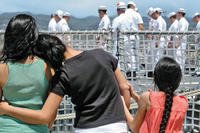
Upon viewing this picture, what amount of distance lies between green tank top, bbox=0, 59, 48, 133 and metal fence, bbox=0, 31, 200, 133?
4.22 metres

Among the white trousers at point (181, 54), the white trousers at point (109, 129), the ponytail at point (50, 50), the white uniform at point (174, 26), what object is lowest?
the white trousers at point (181, 54)

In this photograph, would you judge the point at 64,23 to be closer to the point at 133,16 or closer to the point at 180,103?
the point at 133,16

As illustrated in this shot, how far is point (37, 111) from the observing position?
9.51 ft

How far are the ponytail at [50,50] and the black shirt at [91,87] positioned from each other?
0.05 m

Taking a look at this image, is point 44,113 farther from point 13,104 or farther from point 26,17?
point 26,17

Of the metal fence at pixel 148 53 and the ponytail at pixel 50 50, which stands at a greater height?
the ponytail at pixel 50 50

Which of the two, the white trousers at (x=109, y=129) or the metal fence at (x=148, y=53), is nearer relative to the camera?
the white trousers at (x=109, y=129)

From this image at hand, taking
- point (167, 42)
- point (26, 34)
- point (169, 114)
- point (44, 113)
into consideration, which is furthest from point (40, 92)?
point (167, 42)

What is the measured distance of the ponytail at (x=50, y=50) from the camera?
2801mm

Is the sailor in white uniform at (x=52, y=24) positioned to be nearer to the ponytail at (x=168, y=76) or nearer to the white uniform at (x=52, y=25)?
the white uniform at (x=52, y=25)

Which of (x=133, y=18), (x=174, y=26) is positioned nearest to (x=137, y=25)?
(x=133, y=18)

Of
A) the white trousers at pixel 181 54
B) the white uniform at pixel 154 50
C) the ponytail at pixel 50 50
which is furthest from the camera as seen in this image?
the white trousers at pixel 181 54

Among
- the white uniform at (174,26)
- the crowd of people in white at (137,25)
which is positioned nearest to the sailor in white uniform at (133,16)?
the crowd of people in white at (137,25)

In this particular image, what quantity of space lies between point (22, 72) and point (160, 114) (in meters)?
0.85
